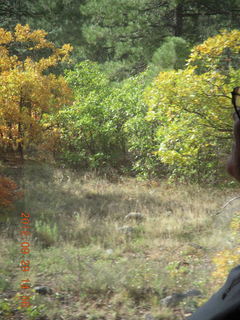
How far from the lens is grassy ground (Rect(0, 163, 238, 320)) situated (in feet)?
14.3

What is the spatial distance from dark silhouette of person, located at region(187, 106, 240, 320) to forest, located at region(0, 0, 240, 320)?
10.4ft

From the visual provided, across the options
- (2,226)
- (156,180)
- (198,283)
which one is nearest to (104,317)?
(198,283)

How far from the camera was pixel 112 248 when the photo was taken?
656 cm

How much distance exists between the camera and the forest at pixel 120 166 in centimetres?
477

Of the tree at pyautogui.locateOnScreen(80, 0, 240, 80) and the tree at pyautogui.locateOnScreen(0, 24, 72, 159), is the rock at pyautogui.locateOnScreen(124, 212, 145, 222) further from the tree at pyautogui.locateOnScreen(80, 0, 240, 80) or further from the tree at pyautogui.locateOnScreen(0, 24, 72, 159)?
the tree at pyautogui.locateOnScreen(80, 0, 240, 80)

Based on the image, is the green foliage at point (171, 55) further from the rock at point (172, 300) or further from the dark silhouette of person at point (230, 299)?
the dark silhouette of person at point (230, 299)

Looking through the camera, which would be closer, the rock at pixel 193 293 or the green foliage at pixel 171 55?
the rock at pixel 193 293

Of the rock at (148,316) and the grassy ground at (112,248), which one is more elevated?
the rock at (148,316)

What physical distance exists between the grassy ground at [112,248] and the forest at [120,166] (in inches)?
1.0

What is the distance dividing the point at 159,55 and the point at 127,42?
11.0 feet

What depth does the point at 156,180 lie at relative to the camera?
12141 mm

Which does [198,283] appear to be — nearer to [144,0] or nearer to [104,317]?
[104,317]

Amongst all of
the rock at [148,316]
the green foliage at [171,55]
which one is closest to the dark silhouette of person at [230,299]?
the rock at [148,316]
